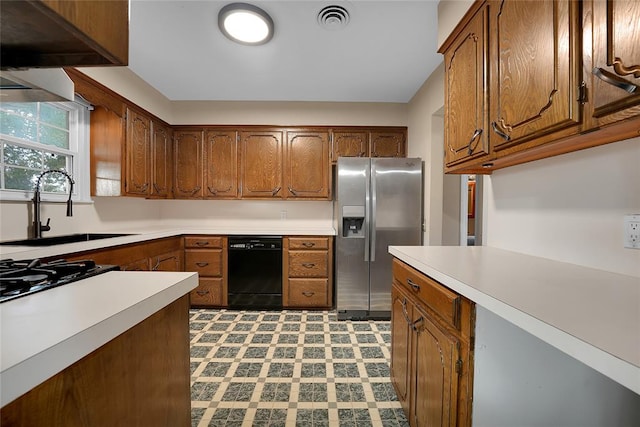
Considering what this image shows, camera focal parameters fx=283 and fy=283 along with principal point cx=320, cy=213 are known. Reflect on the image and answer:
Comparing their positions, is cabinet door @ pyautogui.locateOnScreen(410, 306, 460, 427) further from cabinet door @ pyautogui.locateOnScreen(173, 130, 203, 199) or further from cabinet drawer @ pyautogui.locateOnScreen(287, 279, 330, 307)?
cabinet door @ pyautogui.locateOnScreen(173, 130, 203, 199)

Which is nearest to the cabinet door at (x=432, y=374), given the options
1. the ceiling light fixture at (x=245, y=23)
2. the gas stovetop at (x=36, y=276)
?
the gas stovetop at (x=36, y=276)

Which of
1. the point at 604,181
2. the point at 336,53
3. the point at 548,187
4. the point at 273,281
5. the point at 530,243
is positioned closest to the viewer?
the point at 604,181

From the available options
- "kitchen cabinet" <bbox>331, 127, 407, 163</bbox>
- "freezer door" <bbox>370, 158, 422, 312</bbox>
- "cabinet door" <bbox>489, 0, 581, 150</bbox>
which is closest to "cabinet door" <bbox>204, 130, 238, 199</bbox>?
"kitchen cabinet" <bbox>331, 127, 407, 163</bbox>

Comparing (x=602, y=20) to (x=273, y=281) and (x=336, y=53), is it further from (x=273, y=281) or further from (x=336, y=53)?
(x=273, y=281)

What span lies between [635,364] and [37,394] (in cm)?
102

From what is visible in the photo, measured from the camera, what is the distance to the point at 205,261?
3219mm

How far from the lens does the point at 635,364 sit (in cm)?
46

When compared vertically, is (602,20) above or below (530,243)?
above

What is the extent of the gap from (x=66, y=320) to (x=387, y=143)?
3.48m

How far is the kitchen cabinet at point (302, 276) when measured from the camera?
3.20 metres

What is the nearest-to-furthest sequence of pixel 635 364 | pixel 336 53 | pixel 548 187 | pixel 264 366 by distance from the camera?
pixel 635 364 → pixel 548 187 → pixel 264 366 → pixel 336 53

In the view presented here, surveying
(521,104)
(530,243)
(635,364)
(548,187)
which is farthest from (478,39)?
(635,364)

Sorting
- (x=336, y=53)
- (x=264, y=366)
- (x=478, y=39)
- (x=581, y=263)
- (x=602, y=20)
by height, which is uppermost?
(x=336, y=53)

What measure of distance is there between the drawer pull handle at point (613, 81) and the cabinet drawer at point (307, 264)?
104 inches
